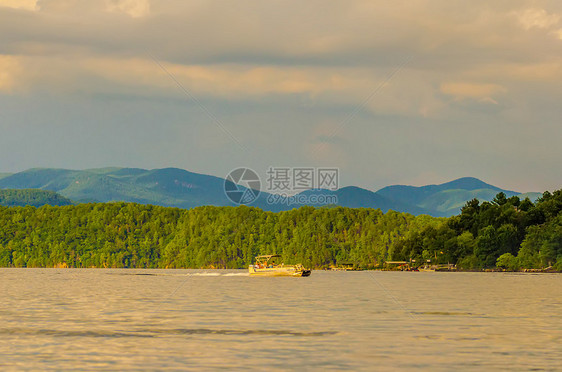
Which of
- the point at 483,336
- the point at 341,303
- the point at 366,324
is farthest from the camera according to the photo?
the point at 341,303

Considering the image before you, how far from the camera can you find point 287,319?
6034 centimetres

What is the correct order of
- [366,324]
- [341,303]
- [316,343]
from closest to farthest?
[316,343] < [366,324] < [341,303]

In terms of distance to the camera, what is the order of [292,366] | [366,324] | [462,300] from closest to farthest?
[292,366]
[366,324]
[462,300]

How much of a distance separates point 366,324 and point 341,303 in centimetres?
2427

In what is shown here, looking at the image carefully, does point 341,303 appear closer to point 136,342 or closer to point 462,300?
point 462,300

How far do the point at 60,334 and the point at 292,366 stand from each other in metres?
17.7

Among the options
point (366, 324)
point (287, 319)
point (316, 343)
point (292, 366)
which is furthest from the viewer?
point (287, 319)

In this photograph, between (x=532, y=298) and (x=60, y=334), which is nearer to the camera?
(x=60, y=334)

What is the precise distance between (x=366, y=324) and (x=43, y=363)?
2459 centimetres

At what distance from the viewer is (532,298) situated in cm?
8894

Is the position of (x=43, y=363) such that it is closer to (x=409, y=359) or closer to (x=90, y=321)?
(x=409, y=359)

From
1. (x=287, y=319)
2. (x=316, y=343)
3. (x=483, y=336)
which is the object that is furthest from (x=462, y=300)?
(x=316, y=343)

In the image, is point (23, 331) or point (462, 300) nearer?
point (23, 331)

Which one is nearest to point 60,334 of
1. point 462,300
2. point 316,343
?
point 316,343
